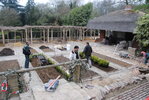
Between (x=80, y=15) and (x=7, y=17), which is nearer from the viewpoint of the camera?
(x=7, y=17)

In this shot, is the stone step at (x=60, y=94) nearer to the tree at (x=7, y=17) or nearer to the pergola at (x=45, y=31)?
the pergola at (x=45, y=31)

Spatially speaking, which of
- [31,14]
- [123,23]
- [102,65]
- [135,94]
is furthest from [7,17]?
[135,94]

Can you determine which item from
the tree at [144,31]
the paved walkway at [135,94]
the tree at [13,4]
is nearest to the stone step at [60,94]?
the paved walkway at [135,94]

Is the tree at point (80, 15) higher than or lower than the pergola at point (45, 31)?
higher

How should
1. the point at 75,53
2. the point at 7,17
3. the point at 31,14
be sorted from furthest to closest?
1. the point at 31,14
2. the point at 7,17
3. the point at 75,53

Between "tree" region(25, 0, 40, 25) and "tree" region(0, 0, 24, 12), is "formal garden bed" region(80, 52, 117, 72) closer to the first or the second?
"tree" region(25, 0, 40, 25)

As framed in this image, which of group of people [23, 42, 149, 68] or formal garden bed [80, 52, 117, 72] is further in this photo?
formal garden bed [80, 52, 117, 72]

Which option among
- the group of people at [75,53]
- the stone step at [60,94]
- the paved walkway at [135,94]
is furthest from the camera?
the group of people at [75,53]

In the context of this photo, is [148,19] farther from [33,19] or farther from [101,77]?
[33,19]

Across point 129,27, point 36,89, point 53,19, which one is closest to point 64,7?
point 53,19

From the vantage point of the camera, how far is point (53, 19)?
22.8 metres

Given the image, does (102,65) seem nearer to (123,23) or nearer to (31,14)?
(123,23)

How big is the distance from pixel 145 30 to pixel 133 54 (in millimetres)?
2241

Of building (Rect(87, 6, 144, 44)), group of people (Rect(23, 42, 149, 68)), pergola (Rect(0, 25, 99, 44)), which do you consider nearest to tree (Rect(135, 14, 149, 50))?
group of people (Rect(23, 42, 149, 68))
